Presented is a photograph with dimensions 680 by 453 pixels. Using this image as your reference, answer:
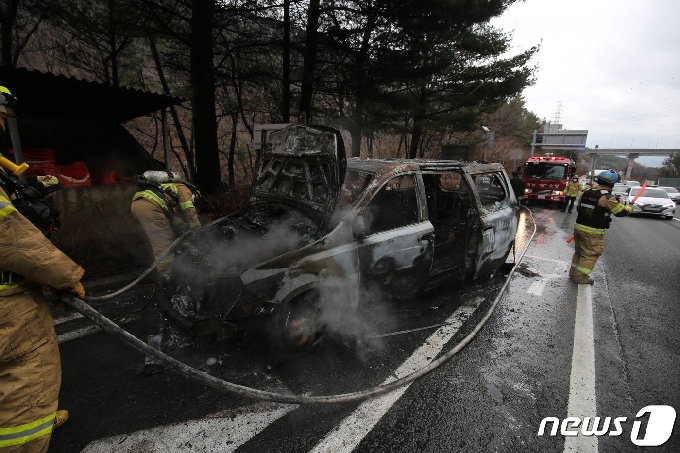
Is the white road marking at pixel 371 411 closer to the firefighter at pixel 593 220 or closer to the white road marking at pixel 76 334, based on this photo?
the white road marking at pixel 76 334

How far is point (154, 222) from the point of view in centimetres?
378

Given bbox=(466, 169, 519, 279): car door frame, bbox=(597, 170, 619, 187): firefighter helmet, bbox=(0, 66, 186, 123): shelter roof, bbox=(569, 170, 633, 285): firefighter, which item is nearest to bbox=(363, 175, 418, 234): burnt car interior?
bbox=(466, 169, 519, 279): car door frame

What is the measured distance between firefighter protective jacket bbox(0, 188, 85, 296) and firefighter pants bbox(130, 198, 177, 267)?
6.82 ft

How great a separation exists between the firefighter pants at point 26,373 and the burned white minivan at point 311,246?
2.62 ft

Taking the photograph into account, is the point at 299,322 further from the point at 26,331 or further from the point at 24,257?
the point at 24,257

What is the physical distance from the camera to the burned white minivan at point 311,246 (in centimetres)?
251

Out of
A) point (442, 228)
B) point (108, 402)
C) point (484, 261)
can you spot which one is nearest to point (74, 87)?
point (108, 402)

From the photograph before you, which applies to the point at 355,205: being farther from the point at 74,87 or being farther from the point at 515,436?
the point at 74,87

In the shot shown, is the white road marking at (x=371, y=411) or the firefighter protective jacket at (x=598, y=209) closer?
the white road marking at (x=371, y=411)

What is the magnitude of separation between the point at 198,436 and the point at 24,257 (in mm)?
1477

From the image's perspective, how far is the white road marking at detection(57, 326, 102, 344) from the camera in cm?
306

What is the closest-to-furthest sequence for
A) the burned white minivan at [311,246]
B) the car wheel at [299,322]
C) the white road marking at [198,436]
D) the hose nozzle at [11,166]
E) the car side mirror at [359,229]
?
the hose nozzle at [11,166] < the white road marking at [198,436] < the burned white minivan at [311,246] < the car wheel at [299,322] < the car side mirror at [359,229]

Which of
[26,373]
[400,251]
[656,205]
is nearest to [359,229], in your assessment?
[400,251]

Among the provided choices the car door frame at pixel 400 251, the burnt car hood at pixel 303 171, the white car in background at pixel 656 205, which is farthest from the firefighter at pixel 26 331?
the white car in background at pixel 656 205
